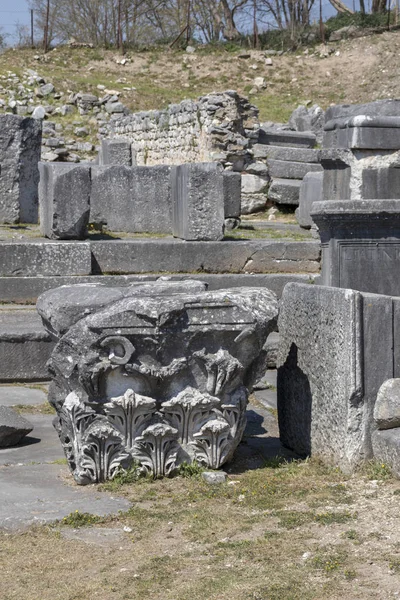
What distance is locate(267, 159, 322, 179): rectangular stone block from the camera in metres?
16.8

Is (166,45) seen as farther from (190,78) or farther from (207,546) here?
(207,546)

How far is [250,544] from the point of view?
3600 millimetres

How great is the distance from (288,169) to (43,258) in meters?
8.89

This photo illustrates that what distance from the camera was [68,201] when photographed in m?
9.51

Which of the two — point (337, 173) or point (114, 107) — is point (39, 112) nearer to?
point (114, 107)

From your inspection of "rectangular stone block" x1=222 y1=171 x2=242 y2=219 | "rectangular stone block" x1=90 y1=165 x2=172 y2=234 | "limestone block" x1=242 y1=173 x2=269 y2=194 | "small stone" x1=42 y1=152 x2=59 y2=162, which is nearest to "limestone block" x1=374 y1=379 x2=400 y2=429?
"rectangular stone block" x1=90 y1=165 x2=172 y2=234

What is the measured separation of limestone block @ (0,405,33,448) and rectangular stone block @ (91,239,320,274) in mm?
3915

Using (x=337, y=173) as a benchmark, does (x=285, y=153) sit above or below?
above

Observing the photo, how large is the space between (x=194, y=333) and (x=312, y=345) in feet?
2.31

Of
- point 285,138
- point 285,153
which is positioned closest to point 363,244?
point 285,153

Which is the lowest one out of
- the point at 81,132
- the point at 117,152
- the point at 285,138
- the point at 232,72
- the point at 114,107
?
the point at 117,152

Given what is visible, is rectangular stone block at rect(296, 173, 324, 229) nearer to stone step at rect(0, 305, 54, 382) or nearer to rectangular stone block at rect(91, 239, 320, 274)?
rectangular stone block at rect(91, 239, 320, 274)

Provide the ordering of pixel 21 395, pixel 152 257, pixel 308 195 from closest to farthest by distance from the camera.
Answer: pixel 21 395
pixel 152 257
pixel 308 195

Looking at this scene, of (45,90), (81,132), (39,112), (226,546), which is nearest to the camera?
(226,546)
